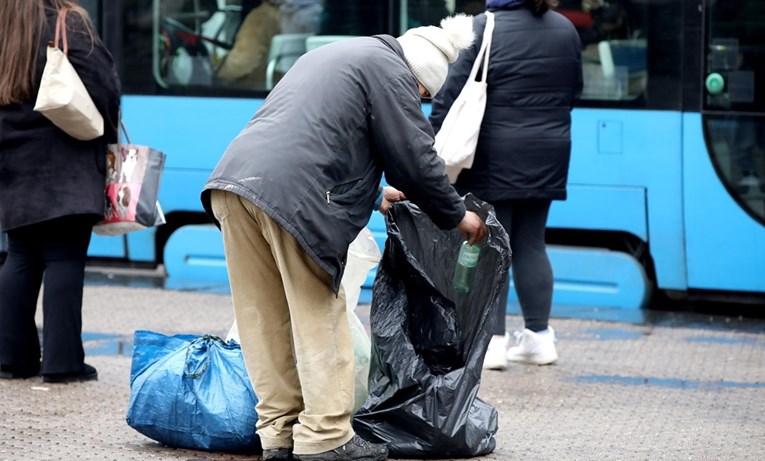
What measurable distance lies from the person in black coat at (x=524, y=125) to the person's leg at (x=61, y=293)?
5.37 feet

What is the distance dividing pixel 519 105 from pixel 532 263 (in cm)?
70

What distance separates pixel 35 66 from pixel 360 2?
3301mm

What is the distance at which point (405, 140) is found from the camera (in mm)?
4039

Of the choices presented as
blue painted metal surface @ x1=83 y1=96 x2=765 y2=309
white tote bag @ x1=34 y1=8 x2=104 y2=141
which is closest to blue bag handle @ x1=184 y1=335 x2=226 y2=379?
white tote bag @ x1=34 y1=8 x2=104 y2=141

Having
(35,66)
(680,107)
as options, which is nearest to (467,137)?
(35,66)

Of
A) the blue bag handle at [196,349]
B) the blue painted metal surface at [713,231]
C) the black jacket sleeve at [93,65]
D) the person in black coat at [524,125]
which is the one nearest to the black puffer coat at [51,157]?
the black jacket sleeve at [93,65]

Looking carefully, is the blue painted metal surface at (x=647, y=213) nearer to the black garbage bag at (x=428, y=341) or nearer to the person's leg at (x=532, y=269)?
the person's leg at (x=532, y=269)

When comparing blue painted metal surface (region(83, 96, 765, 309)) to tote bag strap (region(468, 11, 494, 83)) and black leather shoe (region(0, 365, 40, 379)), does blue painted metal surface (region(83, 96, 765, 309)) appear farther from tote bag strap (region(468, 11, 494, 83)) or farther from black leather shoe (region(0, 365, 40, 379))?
black leather shoe (region(0, 365, 40, 379))

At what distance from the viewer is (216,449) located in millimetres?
4508

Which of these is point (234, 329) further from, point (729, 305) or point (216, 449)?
point (729, 305)

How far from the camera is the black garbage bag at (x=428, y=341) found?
14.5 ft

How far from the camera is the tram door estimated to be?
760cm

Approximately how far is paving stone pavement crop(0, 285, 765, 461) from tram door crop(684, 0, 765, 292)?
39cm

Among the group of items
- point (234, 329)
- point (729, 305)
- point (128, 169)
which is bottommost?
point (729, 305)
